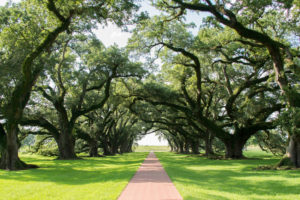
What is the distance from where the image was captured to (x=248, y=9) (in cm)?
1350

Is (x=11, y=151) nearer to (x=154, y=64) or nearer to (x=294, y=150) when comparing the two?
(x=154, y=64)

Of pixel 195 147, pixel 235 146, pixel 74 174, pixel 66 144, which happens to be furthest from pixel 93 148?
pixel 74 174

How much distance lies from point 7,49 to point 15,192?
39.5 ft

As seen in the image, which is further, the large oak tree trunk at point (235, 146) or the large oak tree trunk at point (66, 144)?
the large oak tree trunk at point (66, 144)

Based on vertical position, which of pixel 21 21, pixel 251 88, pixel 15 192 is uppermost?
pixel 21 21

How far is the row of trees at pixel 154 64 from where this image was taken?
44.0 ft

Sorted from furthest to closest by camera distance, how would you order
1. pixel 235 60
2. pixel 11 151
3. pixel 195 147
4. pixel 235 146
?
1. pixel 195 147
2. pixel 235 146
3. pixel 235 60
4. pixel 11 151

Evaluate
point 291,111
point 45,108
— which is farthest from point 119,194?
point 45,108

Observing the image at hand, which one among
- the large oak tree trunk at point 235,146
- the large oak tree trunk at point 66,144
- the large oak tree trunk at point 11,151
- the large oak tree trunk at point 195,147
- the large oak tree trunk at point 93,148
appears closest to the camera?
the large oak tree trunk at point 11,151

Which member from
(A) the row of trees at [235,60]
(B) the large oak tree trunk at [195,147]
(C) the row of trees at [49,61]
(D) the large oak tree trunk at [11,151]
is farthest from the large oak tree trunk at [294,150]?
(B) the large oak tree trunk at [195,147]

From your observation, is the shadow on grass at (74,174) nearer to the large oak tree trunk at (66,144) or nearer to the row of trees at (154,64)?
the row of trees at (154,64)

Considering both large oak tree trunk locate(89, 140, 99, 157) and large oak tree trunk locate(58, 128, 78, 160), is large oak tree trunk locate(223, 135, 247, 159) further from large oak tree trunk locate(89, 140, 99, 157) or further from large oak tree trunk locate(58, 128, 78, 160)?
large oak tree trunk locate(89, 140, 99, 157)

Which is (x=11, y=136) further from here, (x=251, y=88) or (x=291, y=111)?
(x=251, y=88)

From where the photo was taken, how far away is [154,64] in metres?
22.1
